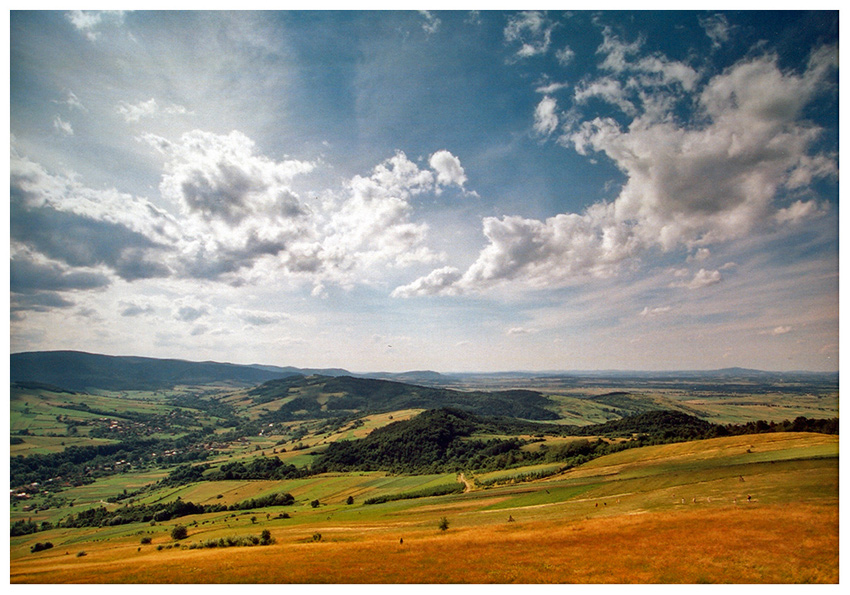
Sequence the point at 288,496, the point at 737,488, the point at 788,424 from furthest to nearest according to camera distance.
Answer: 1. the point at 288,496
2. the point at 788,424
3. the point at 737,488

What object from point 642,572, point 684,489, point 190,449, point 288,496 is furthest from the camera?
point 190,449

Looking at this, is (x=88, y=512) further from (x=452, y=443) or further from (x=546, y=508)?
(x=546, y=508)

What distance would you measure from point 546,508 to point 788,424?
52.3 meters

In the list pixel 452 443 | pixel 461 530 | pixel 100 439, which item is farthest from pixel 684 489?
pixel 100 439

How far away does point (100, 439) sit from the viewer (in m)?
172

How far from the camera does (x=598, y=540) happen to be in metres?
25.6

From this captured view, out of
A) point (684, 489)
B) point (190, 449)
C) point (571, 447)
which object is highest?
point (684, 489)

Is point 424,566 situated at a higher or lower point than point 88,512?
higher

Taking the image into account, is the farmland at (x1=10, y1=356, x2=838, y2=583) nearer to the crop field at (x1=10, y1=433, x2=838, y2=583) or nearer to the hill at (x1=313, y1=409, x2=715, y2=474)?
the crop field at (x1=10, y1=433, x2=838, y2=583)

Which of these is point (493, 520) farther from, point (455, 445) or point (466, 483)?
point (455, 445)

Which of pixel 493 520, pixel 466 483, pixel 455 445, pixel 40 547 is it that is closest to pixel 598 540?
pixel 493 520

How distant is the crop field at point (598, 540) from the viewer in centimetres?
2188

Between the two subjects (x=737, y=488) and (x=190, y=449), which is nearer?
(x=737, y=488)

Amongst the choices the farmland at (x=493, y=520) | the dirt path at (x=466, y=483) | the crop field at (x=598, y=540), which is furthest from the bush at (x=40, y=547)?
the dirt path at (x=466, y=483)
